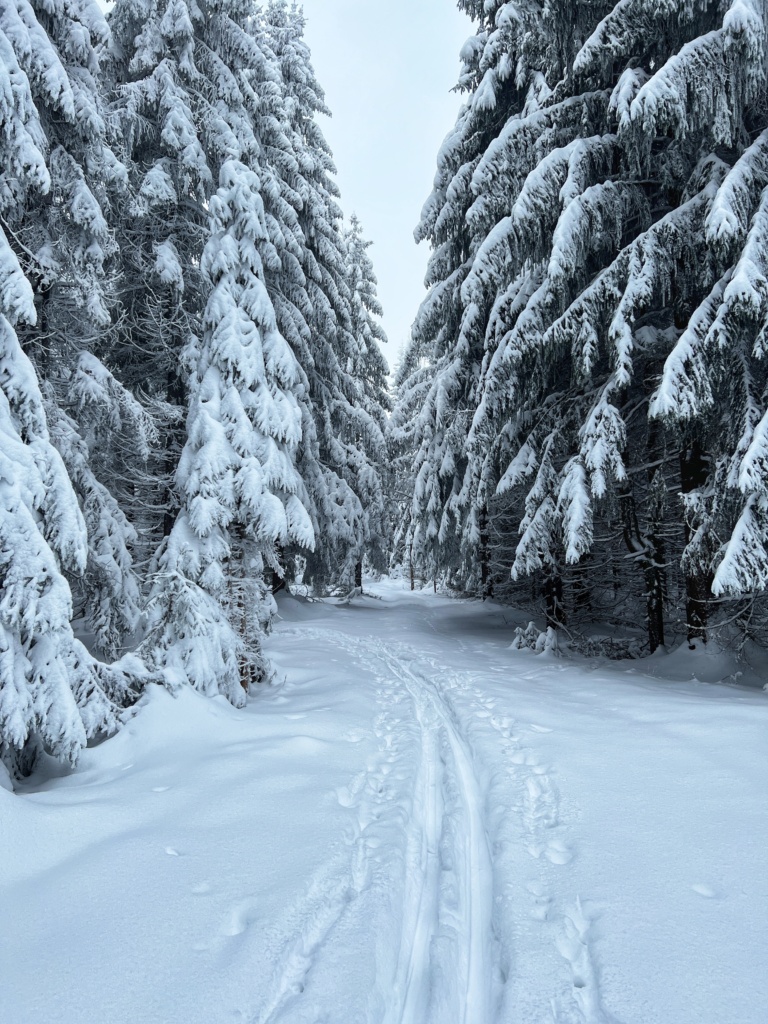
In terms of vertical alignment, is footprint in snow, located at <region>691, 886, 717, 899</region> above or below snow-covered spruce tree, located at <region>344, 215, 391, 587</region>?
below

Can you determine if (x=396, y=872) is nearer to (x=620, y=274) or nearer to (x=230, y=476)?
(x=230, y=476)

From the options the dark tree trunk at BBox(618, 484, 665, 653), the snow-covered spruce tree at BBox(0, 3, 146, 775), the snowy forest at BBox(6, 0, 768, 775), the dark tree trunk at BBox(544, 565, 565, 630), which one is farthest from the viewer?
A: the dark tree trunk at BBox(544, 565, 565, 630)

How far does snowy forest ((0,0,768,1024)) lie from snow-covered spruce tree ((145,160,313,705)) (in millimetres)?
63

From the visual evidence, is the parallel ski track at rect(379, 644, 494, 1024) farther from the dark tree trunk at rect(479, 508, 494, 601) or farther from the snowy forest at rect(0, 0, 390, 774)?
the dark tree trunk at rect(479, 508, 494, 601)

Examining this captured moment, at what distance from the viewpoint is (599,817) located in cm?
408

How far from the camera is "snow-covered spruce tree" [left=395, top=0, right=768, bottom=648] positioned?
664 centimetres

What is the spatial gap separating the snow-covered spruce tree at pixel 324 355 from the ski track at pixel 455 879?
11109mm

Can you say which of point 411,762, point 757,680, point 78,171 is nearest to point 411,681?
point 411,762

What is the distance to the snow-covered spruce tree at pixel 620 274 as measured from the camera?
6.64 meters

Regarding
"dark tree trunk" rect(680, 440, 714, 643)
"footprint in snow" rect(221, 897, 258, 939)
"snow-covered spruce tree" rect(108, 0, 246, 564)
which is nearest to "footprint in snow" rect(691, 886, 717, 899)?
"footprint in snow" rect(221, 897, 258, 939)

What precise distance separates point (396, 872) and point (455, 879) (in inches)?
15.5

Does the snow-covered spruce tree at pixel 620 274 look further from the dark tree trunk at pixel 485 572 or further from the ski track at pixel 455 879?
the ski track at pixel 455 879

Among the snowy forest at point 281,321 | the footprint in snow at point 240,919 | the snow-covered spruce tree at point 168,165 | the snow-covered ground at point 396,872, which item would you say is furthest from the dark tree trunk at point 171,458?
the footprint in snow at point 240,919

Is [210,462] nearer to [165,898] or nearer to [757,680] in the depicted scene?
[165,898]
